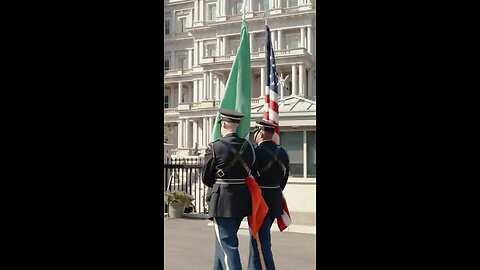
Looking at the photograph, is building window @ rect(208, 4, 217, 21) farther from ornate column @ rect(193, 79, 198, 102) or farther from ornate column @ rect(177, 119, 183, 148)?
ornate column @ rect(177, 119, 183, 148)

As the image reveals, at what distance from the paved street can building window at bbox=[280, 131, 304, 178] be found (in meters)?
2.56

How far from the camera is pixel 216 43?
146ft

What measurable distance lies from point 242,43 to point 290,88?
34393 millimetres

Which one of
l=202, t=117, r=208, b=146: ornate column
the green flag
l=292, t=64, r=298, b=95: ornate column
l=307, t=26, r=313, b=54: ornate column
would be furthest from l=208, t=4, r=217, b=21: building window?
the green flag

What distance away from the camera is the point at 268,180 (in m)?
4.55

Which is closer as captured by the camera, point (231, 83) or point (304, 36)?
point (231, 83)

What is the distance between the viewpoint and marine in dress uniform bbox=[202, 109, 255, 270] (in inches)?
161

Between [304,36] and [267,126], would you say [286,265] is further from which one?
[304,36]

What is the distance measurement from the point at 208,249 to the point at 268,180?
2.82m

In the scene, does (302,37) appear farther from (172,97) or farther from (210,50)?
(172,97)

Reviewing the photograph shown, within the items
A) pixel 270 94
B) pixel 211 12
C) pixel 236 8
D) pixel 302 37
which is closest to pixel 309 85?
pixel 302 37

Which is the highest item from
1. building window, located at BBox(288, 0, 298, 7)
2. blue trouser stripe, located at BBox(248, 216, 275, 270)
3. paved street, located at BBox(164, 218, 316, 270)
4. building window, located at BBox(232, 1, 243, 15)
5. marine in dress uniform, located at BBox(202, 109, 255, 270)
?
building window, located at BBox(232, 1, 243, 15)

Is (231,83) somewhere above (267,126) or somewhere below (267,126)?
above
